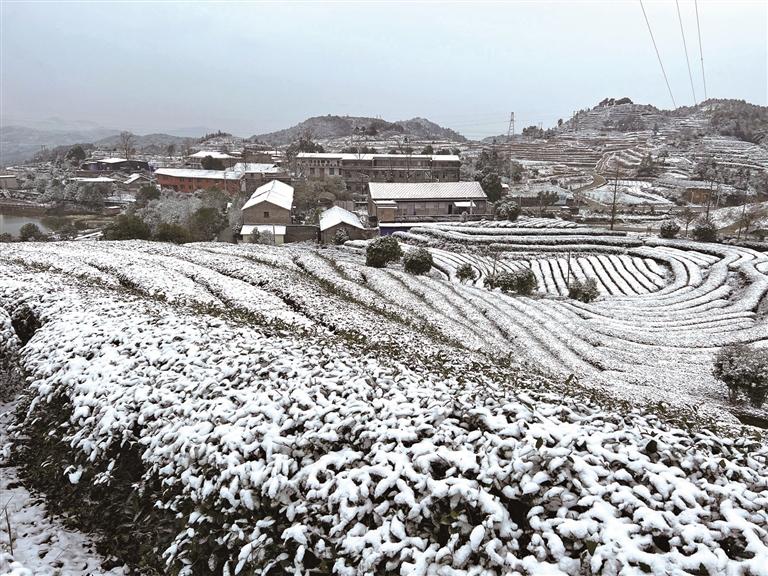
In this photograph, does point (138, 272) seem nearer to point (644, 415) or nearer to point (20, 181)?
point (644, 415)

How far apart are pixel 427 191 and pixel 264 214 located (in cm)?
2971

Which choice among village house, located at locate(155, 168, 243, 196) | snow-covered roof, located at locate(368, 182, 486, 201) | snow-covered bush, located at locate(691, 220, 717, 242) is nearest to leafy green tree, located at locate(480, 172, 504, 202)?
snow-covered roof, located at locate(368, 182, 486, 201)

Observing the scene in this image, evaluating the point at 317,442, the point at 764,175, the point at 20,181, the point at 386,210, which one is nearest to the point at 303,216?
the point at 386,210

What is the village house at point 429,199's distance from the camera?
3177 inches

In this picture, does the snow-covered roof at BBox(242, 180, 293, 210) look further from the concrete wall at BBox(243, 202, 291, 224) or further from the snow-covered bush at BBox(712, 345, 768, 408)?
the snow-covered bush at BBox(712, 345, 768, 408)

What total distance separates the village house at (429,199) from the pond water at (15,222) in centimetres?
5263

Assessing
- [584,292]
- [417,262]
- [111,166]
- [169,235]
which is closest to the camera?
[584,292]

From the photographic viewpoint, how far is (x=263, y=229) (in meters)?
62.8

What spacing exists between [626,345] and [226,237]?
2198 inches

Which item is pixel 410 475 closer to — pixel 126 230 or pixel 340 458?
pixel 340 458

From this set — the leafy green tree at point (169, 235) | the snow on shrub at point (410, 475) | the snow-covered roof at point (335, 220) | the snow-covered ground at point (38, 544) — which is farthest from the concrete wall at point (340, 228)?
the snow on shrub at point (410, 475)

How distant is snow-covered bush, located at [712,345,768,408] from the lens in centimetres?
1753

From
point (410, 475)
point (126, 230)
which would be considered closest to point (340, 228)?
point (126, 230)

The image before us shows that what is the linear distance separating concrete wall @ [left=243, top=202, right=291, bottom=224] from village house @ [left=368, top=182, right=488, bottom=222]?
59.7 feet
